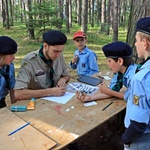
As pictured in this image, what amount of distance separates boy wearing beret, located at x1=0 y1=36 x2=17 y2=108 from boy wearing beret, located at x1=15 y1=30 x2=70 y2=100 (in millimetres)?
128

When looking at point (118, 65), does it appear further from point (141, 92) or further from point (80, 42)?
point (80, 42)

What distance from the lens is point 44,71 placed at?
2549mm

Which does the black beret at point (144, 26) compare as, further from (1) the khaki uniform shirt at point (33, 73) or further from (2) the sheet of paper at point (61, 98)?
(1) the khaki uniform shirt at point (33, 73)

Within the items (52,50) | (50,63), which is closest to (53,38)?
(52,50)

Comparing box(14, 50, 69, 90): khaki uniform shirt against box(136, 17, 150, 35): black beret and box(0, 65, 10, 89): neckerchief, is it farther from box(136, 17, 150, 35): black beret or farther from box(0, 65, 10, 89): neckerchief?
box(136, 17, 150, 35): black beret

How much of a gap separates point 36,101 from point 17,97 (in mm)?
230

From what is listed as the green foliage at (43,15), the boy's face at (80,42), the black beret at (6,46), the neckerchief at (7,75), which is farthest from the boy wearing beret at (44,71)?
the green foliage at (43,15)

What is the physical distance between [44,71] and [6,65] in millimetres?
477

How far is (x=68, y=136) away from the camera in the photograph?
59.6 inches

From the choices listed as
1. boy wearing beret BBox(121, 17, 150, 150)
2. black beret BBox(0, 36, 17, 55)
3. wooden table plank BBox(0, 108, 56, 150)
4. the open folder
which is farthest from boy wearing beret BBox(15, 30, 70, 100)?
boy wearing beret BBox(121, 17, 150, 150)

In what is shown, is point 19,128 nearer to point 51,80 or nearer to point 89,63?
point 51,80

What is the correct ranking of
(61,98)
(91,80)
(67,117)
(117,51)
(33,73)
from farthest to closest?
(91,80)
(33,73)
(61,98)
(117,51)
(67,117)

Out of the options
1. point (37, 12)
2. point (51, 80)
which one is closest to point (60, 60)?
point (51, 80)

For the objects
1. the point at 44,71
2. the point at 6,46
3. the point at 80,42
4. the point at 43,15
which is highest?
the point at 43,15
